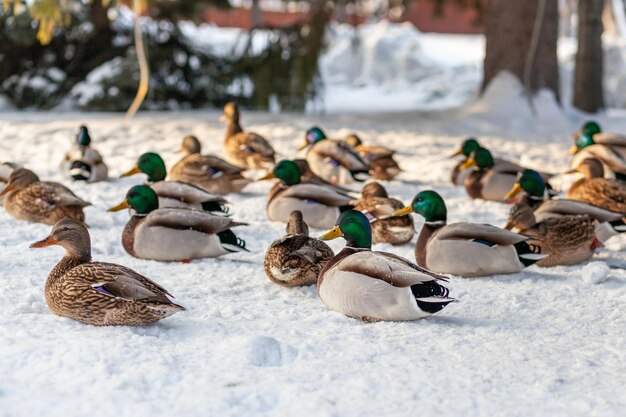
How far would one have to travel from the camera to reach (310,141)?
10109 mm

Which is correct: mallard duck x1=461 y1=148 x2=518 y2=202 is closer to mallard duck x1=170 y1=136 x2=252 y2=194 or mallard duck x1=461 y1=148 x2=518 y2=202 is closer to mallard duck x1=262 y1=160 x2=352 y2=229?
mallard duck x1=262 y1=160 x2=352 y2=229

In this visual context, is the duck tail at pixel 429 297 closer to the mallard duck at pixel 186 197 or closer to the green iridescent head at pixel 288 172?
the mallard duck at pixel 186 197

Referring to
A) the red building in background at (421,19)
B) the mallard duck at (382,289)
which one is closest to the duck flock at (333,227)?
the mallard duck at (382,289)

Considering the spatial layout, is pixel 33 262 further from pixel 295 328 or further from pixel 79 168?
pixel 79 168

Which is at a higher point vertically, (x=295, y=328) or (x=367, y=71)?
(x=295, y=328)

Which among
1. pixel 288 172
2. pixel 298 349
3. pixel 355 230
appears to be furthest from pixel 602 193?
pixel 298 349

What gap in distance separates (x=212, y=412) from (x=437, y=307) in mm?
1560

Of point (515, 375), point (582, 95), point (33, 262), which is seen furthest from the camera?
point (582, 95)

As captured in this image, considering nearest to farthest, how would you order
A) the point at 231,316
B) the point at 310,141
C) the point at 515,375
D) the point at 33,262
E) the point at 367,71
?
the point at 515,375 → the point at 231,316 → the point at 33,262 → the point at 310,141 → the point at 367,71

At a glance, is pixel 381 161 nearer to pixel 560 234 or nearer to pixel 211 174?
pixel 211 174

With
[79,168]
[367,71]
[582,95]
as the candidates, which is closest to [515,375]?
[79,168]

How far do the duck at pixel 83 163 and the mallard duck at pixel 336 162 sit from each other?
1.97 m

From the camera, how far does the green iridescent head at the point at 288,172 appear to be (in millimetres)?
7859

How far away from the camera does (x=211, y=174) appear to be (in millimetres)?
8648
